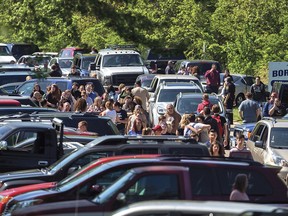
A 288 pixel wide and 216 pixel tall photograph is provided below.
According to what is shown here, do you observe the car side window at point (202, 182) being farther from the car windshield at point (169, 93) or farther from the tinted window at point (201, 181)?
the car windshield at point (169, 93)

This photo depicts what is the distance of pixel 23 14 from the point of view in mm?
34781

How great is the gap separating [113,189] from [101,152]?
2.81m

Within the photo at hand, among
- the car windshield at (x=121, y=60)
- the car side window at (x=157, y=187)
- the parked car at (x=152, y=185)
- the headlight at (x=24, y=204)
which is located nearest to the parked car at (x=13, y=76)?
the car windshield at (x=121, y=60)

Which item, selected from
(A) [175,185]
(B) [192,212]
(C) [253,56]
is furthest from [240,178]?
(C) [253,56]

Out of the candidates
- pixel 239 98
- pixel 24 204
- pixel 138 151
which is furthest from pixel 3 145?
A: pixel 239 98

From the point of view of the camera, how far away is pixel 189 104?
2619 centimetres

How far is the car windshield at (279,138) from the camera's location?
1883cm

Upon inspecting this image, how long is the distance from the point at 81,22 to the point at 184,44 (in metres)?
8.66

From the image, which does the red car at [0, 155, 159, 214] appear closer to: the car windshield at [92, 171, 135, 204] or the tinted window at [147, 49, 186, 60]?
Answer: the car windshield at [92, 171, 135, 204]

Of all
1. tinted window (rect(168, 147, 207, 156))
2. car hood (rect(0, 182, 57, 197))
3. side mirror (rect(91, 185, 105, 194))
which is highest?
side mirror (rect(91, 185, 105, 194))

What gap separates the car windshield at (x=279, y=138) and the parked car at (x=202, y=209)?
460 inches

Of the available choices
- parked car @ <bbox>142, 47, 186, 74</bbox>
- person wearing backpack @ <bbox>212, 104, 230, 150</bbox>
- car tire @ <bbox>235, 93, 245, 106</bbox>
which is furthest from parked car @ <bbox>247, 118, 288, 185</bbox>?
parked car @ <bbox>142, 47, 186, 74</bbox>

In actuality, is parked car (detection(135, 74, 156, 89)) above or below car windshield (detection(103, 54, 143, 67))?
below

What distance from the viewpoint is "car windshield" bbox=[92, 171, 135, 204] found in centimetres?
1030
